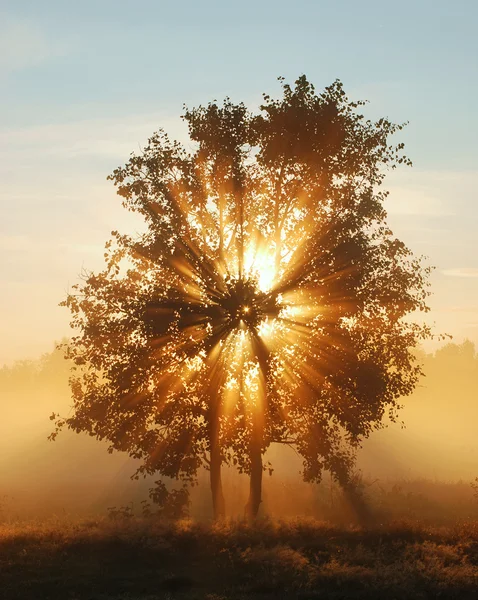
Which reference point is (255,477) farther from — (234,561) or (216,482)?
(234,561)

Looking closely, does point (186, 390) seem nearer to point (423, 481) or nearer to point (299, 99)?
point (299, 99)

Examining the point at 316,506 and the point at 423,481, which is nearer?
the point at 316,506

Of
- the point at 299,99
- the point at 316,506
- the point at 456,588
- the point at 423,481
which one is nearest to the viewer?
the point at 456,588

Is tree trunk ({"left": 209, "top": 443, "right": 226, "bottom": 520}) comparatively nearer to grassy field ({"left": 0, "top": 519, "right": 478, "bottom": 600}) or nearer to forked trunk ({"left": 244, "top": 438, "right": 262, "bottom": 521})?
forked trunk ({"left": 244, "top": 438, "right": 262, "bottom": 521})

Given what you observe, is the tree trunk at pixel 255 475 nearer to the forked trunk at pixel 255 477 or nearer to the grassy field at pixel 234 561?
the forked trunk at pixel 255 477

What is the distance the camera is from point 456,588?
18.0 metres

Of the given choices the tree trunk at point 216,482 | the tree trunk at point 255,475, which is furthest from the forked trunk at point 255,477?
the tree trunk at point 216,482

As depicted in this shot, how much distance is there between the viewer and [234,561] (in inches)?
782

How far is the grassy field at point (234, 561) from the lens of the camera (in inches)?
687

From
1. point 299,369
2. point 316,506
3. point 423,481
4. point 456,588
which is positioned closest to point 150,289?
point 299,369

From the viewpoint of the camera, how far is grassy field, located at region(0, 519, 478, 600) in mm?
17438

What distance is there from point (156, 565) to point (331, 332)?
41.4 feet

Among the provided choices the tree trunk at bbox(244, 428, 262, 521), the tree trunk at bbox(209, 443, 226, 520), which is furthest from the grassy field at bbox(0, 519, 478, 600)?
the tree trunk at bbox(209, 443, 226, 520)

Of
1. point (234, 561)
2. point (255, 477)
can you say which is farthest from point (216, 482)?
point (234, 561)
